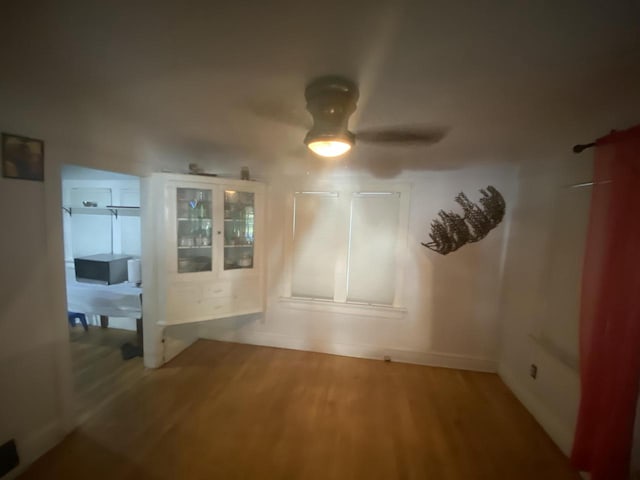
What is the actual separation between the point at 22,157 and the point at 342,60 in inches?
69.6

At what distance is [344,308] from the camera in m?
2.88

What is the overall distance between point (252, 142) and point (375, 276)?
1.87 metres

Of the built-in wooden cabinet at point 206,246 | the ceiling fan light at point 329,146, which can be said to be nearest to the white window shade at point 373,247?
the built-in wooden cabinet at point 206,246

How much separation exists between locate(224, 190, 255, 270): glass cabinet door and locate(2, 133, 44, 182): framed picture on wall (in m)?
1.26

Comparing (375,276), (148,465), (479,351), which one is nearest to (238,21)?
(148,465)

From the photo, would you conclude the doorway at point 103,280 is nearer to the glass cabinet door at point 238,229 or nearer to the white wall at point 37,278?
the white wall at point 37,278

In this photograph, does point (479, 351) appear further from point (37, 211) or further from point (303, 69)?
point (37, 211)

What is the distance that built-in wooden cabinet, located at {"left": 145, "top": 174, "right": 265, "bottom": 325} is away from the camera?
2.31 m

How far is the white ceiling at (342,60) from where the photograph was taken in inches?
25.8

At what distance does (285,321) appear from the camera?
118 inches

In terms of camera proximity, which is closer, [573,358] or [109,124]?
[109,124]

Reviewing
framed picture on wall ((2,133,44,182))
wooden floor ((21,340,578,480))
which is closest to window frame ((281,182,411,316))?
wooden floor ((21,340,578,480))

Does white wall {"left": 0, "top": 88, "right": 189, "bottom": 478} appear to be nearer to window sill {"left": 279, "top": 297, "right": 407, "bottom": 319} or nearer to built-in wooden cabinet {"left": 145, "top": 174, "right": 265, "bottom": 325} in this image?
built-in wooden cabinet {"left": 145, "top": 174, "right": 265, "bottom": 325}

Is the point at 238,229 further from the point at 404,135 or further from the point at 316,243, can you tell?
the point at 404,135
